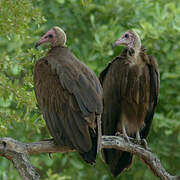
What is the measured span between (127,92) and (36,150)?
5.24ft

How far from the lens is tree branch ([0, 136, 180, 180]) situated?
4152 mm

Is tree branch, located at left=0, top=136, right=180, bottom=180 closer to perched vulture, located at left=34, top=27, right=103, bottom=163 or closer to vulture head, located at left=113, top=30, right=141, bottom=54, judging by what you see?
perched vulture, located at left=34, top=27, right=103, bottom=163

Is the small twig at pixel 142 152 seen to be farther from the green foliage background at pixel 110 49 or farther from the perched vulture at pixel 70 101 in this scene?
the green foliage background at pixel 110 49

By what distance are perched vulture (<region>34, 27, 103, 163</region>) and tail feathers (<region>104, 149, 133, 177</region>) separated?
1.19 metres

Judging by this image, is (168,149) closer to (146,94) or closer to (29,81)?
(146,94)

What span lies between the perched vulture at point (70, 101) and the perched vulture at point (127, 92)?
824 mm

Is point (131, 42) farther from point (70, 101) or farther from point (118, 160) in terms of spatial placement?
point (70, 101)

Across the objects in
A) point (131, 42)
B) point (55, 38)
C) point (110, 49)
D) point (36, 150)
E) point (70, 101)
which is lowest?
point (110, 49)

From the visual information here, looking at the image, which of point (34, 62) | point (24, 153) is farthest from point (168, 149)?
point (24, 153)

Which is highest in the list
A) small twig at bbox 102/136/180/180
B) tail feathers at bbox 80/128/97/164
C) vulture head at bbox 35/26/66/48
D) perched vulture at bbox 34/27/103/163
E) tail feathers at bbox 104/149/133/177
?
vulture head at bbox 35/26/66/48

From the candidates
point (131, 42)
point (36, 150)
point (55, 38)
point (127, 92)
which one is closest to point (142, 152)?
point (127, 92)

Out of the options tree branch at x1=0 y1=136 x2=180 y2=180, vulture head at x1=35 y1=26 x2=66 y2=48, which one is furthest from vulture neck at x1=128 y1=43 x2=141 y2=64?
tree branch at x1=0 y1=136 x2=180 y2=180

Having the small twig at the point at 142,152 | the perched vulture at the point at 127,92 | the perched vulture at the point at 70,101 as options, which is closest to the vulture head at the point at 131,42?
the perched vulture at the point at 127,92

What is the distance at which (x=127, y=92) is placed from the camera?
571 centimetres
